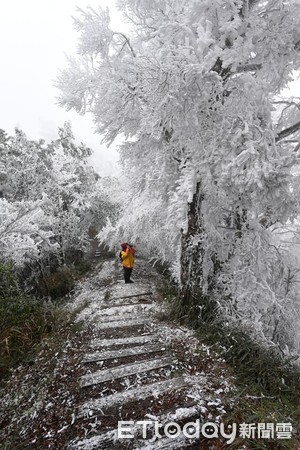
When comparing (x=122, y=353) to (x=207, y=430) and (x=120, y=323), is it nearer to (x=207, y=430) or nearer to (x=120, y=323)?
(x=120, y=323)

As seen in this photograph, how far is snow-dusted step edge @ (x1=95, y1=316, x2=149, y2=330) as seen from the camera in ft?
19.0

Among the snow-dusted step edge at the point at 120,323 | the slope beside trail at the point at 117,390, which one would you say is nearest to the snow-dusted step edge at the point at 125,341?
the slope beside trail at the point at 117,390

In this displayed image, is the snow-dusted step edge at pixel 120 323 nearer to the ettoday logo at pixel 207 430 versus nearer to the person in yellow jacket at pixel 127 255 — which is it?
the ettoday logo at pixel 207 430

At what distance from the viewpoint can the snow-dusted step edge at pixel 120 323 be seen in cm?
578

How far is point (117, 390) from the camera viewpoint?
3.76 meters

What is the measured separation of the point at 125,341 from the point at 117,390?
1335mm

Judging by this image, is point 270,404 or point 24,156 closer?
point 270,404

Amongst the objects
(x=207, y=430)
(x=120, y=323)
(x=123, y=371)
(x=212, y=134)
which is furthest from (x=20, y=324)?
(x=212, y=134)

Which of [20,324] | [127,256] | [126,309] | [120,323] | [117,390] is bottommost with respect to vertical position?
[117,390]

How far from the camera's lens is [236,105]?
13.2 feet

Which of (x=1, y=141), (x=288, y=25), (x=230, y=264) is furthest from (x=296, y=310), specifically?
(x=1, y=141)

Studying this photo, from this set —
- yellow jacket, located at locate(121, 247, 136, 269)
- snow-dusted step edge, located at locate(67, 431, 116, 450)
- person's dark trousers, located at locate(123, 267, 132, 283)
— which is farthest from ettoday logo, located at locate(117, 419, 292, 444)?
person's dark trousers, located at locate(123, 267, 132, 283)

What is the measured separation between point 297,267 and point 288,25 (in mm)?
4918

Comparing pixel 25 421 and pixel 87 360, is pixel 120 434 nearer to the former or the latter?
pixel 25 421
